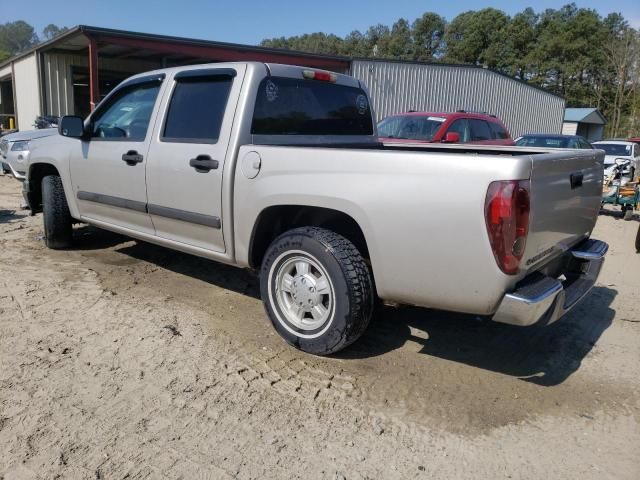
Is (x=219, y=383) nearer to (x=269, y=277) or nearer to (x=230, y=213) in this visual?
(x=269, y=277)

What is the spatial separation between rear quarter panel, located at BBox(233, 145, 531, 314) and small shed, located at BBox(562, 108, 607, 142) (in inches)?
1740

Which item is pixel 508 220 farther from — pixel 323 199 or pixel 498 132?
pixel 498 132

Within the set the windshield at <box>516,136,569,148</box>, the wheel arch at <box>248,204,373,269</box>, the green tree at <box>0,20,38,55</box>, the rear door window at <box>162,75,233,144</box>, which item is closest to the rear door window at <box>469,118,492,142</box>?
the windshield at <box>516,136,569,148</box>

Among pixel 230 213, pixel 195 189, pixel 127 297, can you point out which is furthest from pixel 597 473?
pixel 127 297

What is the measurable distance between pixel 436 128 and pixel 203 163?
6.85 meters

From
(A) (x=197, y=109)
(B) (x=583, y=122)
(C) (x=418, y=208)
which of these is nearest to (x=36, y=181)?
(A) (x=197, y=109)

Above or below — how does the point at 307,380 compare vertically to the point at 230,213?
below

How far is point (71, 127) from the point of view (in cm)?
501

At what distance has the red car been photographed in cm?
981

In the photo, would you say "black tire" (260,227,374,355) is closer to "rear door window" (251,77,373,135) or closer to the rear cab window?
"rear door window" (251,77,373,135)

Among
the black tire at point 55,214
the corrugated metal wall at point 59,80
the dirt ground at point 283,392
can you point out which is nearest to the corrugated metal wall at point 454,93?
the corrugated metal wall at point 59,80

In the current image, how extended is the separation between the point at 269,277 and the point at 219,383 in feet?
2.75

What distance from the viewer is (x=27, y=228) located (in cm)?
710

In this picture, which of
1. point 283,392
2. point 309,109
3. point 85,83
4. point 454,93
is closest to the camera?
point 283,392
